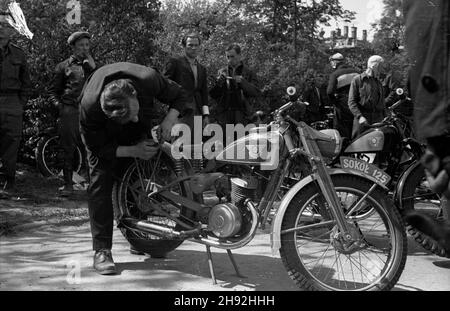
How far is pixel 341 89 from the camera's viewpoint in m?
8.30

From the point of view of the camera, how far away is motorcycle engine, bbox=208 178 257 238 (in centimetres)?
373

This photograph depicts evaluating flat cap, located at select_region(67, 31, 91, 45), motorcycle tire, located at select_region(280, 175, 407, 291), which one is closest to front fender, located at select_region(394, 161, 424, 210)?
motorcycle tire, located at select_region(280, 175, 407, 291)

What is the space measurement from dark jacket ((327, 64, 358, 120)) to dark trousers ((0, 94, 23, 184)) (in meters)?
4.22

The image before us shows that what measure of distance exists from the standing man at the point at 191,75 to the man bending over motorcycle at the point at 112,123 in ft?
8.62

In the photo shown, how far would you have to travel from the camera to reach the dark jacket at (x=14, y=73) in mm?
6820

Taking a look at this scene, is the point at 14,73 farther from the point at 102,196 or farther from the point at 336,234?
the point at 336,234

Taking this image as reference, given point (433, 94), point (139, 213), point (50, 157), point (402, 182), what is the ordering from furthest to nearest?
point (50, 157), point (402, 182), point (139, 213), point (433, 94)

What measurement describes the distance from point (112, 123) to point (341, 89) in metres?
4.96

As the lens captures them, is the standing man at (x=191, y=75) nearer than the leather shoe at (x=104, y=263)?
No

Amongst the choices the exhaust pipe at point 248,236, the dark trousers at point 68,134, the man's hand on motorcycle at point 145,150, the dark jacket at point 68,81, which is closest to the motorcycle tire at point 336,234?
the exhaust pipe at point 248,236

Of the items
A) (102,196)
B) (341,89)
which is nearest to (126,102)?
(102,196)

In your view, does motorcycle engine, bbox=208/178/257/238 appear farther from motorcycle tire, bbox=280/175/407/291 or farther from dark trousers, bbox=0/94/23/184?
dark trousers, bbox=0/94/23/184

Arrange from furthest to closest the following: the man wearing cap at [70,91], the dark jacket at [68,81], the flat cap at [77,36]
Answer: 1. the dark jacket at [68,81]
2. the man wearing cap at [70,91]
3. the flat cap at [77,36]

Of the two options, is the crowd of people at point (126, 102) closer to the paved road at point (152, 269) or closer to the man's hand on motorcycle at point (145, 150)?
the man's hand on motorcycle at point (145, 150)
